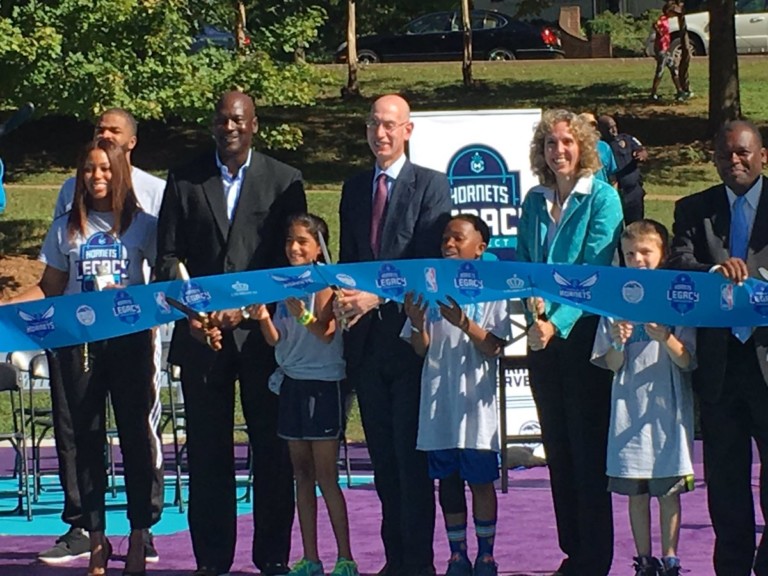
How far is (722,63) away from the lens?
2383 centimetres

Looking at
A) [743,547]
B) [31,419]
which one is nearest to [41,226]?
[31,419]

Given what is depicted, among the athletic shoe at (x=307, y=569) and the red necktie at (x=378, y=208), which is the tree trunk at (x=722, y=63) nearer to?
the red necktie at (x=378, y=208)

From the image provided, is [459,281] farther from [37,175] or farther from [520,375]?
[37,175]

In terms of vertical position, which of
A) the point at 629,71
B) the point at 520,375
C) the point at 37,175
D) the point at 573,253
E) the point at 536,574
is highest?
the point at 629,71

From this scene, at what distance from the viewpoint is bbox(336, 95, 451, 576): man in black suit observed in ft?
24.3

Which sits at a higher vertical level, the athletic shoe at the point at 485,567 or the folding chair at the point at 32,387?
the folding chair at the point at 32,387

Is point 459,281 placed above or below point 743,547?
above

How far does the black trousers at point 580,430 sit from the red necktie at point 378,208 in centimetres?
98

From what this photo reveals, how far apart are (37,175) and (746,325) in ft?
65.2

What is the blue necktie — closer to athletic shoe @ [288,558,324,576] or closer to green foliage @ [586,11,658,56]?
athletic shoe @ [288,558,324,576]

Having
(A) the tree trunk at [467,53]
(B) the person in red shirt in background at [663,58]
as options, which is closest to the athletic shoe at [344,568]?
(B) the person in red shirt in background at [663,58]

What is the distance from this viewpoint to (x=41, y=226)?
21188 millimetres

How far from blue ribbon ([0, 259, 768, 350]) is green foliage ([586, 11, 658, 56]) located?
32.5 m

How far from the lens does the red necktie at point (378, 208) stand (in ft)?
24.8
